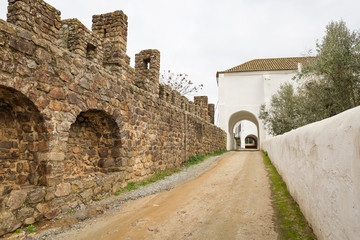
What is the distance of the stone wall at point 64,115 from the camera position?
3.86 m

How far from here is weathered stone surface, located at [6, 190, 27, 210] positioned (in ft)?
11.6

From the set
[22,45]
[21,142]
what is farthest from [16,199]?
[22,45]

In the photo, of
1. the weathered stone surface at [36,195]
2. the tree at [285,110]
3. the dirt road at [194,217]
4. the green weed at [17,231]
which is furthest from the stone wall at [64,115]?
the tree at [285,110]

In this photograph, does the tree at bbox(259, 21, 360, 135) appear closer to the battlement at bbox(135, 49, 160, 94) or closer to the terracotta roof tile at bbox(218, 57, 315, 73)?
the battlement at bbox(135, 49, 160, 94)

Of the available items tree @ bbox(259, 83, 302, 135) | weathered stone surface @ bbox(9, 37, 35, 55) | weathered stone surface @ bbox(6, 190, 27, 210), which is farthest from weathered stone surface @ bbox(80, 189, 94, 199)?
tree @ bbox(259, 83, 302, 135)

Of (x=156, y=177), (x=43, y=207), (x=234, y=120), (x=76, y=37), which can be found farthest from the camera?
(x=234, y=120)

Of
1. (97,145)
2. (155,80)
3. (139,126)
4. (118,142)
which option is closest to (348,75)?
(155,80)

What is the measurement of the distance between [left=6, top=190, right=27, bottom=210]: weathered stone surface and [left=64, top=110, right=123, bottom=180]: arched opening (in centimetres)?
130

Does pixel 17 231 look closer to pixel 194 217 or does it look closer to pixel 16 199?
pixel 16 199

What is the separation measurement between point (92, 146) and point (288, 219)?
4681 mm

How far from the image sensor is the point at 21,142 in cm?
430

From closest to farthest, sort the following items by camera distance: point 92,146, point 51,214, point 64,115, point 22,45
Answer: point 22,45
point 51,214
point 64,115
point 92,146

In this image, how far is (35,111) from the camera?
4176 millimetres

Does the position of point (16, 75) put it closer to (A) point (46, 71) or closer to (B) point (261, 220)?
(A) point (46, 71)
